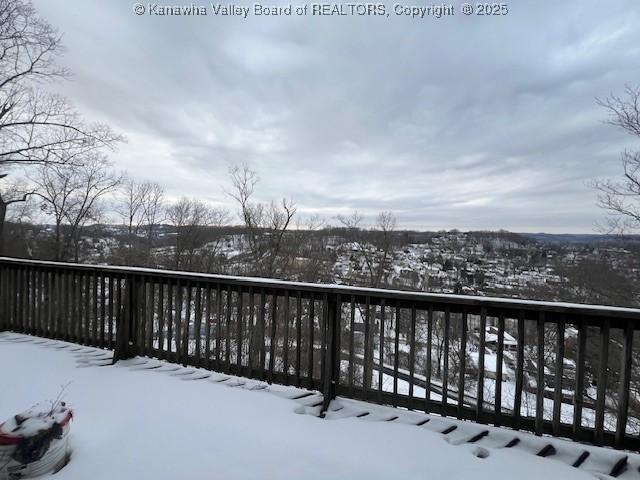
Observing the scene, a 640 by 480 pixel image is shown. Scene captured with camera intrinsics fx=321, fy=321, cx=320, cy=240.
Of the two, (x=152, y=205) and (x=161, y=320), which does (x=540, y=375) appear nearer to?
(x=161, y=320)

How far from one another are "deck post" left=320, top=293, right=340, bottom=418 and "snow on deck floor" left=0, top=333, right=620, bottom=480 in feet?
0.95

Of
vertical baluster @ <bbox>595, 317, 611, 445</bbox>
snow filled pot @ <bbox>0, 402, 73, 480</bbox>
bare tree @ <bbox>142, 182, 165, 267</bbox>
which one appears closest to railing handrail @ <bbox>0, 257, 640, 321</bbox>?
vertical baluster @ <bbox>595, 317, 611, 445</bbox>

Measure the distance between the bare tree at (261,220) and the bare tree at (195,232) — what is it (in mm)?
2629

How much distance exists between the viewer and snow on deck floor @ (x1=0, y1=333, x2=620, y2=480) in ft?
5.65

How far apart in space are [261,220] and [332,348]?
2132 centimetres

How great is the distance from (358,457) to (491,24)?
6.38m

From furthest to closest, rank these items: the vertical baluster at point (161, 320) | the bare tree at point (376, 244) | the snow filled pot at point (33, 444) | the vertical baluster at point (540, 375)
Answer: the bare tree at point (376, 244)
the vertical baluster at point (161, 320)
the vertical baluster at point (540, 375)
the snow filled pot at point (33, 444)

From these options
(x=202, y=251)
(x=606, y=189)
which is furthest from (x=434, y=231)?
(x=202, y=251)

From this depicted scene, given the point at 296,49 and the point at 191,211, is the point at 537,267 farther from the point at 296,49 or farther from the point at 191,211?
the point at 191,211

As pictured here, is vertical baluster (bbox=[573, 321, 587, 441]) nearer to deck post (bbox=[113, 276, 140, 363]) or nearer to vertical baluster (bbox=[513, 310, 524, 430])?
vertical baluster (bbox=[513, 310, 524, 430])

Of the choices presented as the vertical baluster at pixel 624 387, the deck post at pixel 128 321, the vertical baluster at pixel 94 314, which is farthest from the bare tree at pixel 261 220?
the vertical baluster at pixel 624 387

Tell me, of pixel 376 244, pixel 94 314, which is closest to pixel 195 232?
pixel 376 244

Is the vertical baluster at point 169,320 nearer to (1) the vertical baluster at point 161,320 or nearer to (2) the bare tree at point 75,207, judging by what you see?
(1) the vertical baluster at point 161,320

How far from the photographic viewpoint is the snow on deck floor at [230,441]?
5.65 feet
